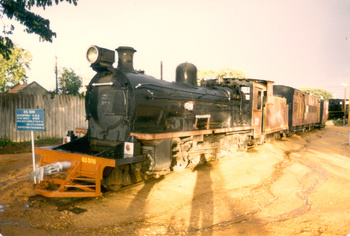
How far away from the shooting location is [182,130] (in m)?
6.53

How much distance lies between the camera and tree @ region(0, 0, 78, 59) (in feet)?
29.8

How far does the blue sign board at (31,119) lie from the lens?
575 cm

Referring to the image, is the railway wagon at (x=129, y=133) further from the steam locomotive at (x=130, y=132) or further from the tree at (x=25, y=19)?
the tree at (x=25, y=19)

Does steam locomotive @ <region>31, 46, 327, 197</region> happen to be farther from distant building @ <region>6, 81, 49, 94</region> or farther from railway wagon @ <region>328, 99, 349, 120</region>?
railway wagon @ <region>328, 99, 349, 120</region>

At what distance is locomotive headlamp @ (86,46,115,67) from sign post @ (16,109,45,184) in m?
1.57

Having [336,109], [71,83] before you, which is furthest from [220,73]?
[71,83]

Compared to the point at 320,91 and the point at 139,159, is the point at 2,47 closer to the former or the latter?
the point at 139,159

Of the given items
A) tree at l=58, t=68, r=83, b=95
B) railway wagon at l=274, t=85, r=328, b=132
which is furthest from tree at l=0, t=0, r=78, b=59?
railway wagon at l=274, t=85, r=328, b=132

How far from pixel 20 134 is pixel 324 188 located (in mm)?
12009

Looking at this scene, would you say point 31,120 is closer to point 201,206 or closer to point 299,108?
point 201,206

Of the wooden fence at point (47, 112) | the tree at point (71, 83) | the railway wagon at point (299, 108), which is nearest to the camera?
the wooden fence at point (47, 112)

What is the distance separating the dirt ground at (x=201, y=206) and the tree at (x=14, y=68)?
30.5 m

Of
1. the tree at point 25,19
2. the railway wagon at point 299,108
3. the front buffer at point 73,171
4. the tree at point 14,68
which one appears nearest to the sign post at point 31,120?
the front buffer at point 73,171

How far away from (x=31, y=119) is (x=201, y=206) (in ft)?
13.8
